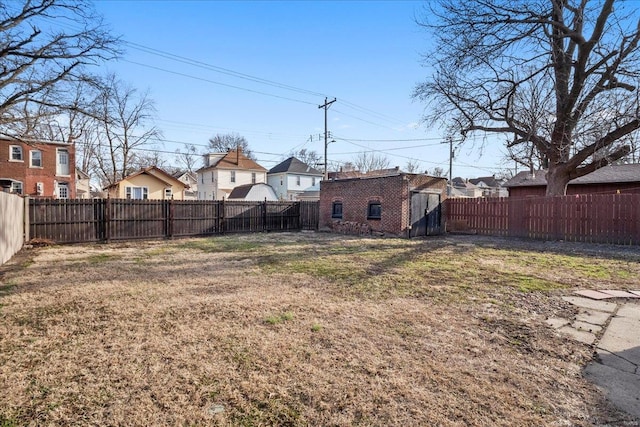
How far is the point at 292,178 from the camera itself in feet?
120

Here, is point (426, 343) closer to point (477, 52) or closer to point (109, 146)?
point (477, 52)

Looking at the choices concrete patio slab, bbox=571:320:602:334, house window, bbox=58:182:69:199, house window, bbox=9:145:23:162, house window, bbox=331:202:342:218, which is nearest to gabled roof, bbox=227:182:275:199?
house window, bbox=58:182:69:199

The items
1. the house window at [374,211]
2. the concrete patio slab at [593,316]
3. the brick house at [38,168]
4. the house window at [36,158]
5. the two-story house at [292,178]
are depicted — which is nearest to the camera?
the concrete patio slab at [593,316]

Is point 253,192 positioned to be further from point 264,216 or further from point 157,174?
point 264,216

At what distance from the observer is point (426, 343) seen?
10.5 ft

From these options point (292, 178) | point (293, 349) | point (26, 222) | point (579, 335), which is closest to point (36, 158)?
point (26, 222)

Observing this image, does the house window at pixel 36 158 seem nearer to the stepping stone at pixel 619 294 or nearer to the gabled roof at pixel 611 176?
the stepping stone at pixel 619 294

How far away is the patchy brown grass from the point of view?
2176 mm

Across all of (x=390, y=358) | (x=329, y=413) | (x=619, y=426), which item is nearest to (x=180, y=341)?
(x=329, y=413)

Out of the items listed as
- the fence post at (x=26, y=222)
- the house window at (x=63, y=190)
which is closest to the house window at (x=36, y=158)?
the house window at (x=63, y=190)

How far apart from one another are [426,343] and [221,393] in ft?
6.27

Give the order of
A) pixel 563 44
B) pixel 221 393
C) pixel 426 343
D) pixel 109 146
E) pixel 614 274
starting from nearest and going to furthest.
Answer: pixel 221 393 < pixel 426 343 < pixel 614 274 < pixel 563 44 < pixel 109 146

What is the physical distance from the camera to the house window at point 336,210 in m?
15.5

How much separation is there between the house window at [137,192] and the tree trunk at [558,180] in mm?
25859
